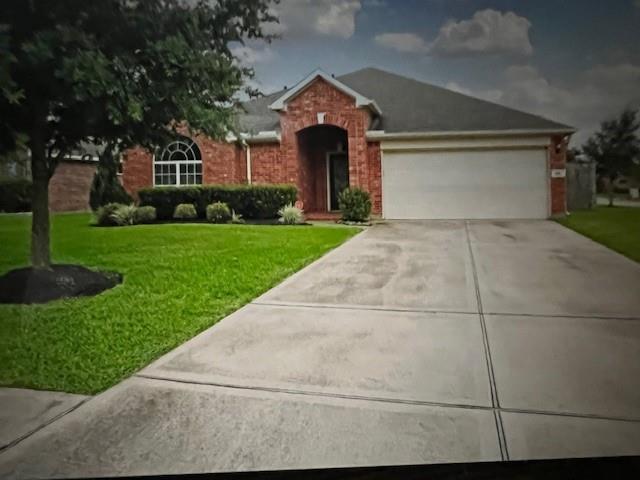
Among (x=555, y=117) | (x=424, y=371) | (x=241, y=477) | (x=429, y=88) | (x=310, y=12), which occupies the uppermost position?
(x=310, y=12)

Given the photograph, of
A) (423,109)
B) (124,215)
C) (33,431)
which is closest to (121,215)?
(124,215)

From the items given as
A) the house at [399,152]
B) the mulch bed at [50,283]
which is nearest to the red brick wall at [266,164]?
the house at [399,152]

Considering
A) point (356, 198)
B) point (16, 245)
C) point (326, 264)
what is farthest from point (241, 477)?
point (326, 264)

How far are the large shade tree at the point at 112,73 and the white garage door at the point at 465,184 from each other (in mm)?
716

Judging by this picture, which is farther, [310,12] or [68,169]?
[310,12]

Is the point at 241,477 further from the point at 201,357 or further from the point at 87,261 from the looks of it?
the point at 87,261

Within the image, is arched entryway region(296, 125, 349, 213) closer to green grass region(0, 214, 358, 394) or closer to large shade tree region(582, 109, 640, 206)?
green grass region(0, 214, 358, 394)

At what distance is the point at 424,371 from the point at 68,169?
4.07ft

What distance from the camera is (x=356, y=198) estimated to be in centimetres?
183

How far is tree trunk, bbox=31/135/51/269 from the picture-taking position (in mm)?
1299

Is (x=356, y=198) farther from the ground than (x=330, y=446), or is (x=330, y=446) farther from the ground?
(x=356, y=198)

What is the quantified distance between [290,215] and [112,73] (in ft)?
2.58

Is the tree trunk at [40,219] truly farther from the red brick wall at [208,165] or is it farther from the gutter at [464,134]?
the gutter at [464,134]

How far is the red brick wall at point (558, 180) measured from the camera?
5.47 ft
